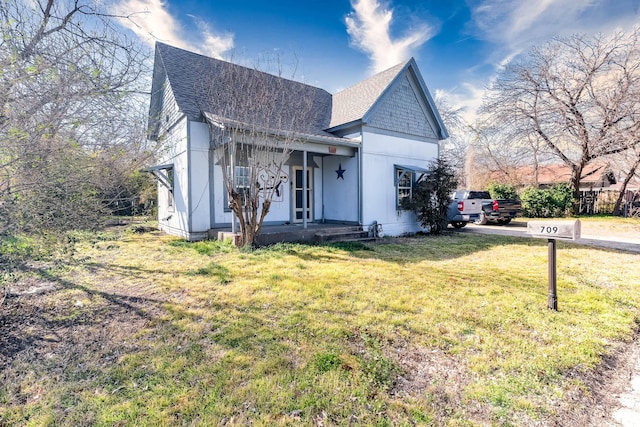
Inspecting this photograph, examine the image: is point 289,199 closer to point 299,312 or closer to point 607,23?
point 299,312

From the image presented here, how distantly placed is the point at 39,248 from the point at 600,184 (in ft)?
148

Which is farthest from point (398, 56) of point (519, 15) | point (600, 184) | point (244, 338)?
point (600, 184)

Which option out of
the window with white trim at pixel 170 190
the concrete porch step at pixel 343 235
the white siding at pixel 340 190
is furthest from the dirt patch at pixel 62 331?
the white siding at pixel 340 190

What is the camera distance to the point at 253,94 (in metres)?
8.38

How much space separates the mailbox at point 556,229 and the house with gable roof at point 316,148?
230 inches

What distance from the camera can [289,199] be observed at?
11.4m

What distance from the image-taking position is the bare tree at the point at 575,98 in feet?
54.2

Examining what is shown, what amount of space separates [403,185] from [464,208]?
444 centimetres

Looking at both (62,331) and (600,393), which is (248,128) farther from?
(600,393)

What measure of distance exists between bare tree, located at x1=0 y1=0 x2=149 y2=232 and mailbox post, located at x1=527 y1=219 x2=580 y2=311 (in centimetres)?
590

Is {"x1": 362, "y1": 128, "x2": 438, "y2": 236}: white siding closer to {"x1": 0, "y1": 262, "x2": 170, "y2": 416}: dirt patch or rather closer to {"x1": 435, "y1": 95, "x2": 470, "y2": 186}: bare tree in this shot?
{"x1": 0, "y1": 262, "x2": 170, "y2": 416}: dirt patch

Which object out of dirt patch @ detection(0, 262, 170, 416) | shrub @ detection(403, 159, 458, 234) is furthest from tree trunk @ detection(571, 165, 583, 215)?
dirt patch @ detection(0, 262, 170, 416)

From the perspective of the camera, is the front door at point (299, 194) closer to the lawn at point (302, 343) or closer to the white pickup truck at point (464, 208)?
the lawn at point (302, 343)

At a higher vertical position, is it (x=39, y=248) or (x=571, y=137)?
(x=571, y=137)
